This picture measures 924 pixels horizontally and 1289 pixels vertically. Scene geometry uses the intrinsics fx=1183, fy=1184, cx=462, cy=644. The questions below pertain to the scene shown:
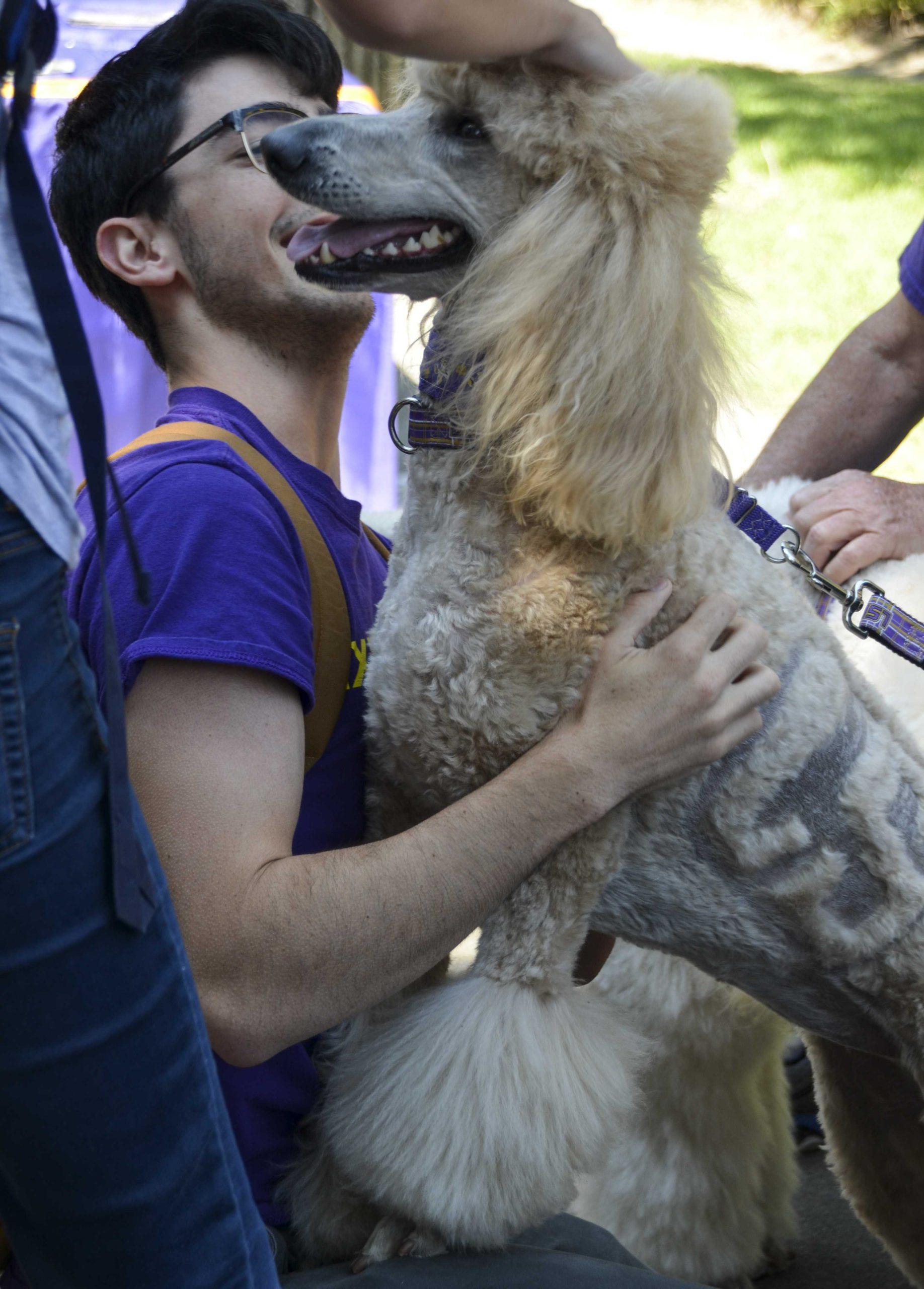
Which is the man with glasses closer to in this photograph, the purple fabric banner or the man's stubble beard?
the man's stubble beard

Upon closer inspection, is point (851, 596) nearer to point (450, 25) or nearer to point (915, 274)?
point (450, 25)

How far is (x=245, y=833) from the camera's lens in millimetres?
963

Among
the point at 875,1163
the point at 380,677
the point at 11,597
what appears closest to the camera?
the point at 11,597

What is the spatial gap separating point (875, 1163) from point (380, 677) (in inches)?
38.3

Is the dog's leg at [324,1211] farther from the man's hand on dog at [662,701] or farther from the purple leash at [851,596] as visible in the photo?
the purple leash at [851,596]

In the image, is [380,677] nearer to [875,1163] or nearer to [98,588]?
[98,588]

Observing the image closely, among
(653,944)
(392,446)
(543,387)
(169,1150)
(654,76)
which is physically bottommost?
(392,446)

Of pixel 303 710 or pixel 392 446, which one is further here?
pixel 392 446

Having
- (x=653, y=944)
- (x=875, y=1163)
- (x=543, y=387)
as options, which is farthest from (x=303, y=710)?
(x=875, y=1163)

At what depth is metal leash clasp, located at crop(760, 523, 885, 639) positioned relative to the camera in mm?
1437

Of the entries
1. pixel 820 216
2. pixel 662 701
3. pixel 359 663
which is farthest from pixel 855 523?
pixel 820 216

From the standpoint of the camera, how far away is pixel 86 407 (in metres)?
0.72

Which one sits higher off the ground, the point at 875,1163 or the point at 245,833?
A: the point at 245,833

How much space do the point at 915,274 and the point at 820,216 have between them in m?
4.02
